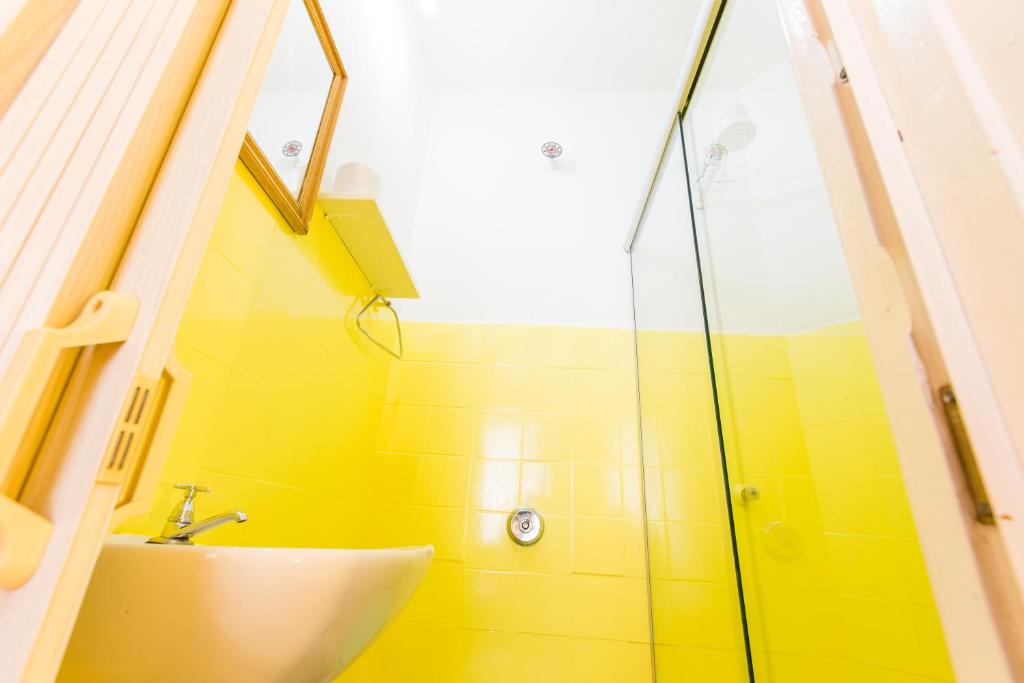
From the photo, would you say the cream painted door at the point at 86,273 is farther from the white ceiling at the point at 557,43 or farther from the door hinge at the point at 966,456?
the white ceiling at the point at 557,43

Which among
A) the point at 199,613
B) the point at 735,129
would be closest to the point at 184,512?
the point at 199,613

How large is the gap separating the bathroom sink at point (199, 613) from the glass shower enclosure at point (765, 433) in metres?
0.66

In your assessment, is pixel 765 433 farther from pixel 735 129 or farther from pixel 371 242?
pixel 371 242

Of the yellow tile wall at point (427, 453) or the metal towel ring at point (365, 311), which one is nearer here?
the yellow tile wall at point (427, 453)

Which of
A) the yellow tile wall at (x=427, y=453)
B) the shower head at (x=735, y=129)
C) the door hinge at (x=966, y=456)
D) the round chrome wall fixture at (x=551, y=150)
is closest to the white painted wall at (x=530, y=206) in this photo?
the round chrome wall fixture at (x=551, y=150)

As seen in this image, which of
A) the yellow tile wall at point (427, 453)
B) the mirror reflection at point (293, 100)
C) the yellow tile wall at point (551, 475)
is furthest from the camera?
the mirror reflection at point (293, 100)

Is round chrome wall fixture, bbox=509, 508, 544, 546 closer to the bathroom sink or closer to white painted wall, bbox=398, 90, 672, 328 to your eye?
white painted wall, bbox=398, 90, 672, 328

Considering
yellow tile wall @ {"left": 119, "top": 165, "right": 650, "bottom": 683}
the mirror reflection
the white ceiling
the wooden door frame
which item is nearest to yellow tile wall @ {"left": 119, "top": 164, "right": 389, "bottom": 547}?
yellow tile wall @ {"left": 119, "top": 165, "right": 650, "bottom": 683}

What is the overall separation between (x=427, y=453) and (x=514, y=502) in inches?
12.8

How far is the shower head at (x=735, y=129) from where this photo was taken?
3.07 ft

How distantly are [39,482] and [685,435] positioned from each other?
1113 mm

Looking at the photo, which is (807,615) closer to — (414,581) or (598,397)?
(414,581)

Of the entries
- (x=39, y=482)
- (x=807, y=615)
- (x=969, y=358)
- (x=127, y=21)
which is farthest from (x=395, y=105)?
(x=807, y=615)

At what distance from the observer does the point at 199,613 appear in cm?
41
